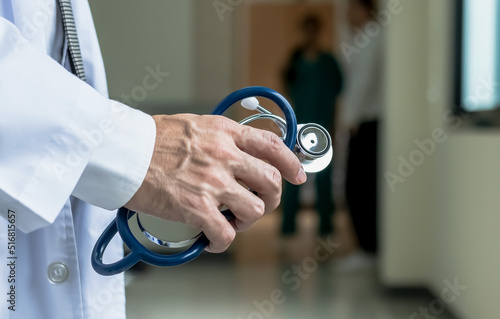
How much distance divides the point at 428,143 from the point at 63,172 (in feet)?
8.20

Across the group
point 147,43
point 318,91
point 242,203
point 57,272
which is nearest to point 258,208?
point 242,203

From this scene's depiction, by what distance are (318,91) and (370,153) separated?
89 cm

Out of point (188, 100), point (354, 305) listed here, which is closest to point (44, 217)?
point (354, 305)

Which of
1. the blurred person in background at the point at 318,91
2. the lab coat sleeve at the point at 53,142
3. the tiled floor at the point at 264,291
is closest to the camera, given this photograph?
the lab coat sleeve at the point at 53,142

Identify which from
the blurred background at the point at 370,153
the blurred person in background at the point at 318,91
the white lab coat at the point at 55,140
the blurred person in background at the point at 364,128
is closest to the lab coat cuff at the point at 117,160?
the white lab coat at the point at 55,140

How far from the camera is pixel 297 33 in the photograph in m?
6.73

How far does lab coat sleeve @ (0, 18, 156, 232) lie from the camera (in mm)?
477

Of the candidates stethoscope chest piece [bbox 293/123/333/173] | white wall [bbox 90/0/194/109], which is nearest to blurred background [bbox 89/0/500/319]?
white wall [bbox 90/0/194/109]

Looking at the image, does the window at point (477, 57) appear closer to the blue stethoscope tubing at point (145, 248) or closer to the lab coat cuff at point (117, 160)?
the blue stethoscope tubing at point (145, 248)

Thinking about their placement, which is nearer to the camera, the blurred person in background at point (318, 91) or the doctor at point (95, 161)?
the doctor at point (95, 161)

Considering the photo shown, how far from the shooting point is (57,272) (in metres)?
0.61

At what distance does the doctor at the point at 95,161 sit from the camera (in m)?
0.48

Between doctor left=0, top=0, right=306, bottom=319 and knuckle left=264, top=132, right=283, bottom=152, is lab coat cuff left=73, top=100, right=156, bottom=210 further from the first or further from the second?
knuckle left=264, top=132, right=283, bottom=152

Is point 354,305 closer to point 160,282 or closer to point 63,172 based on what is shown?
point 160,282
